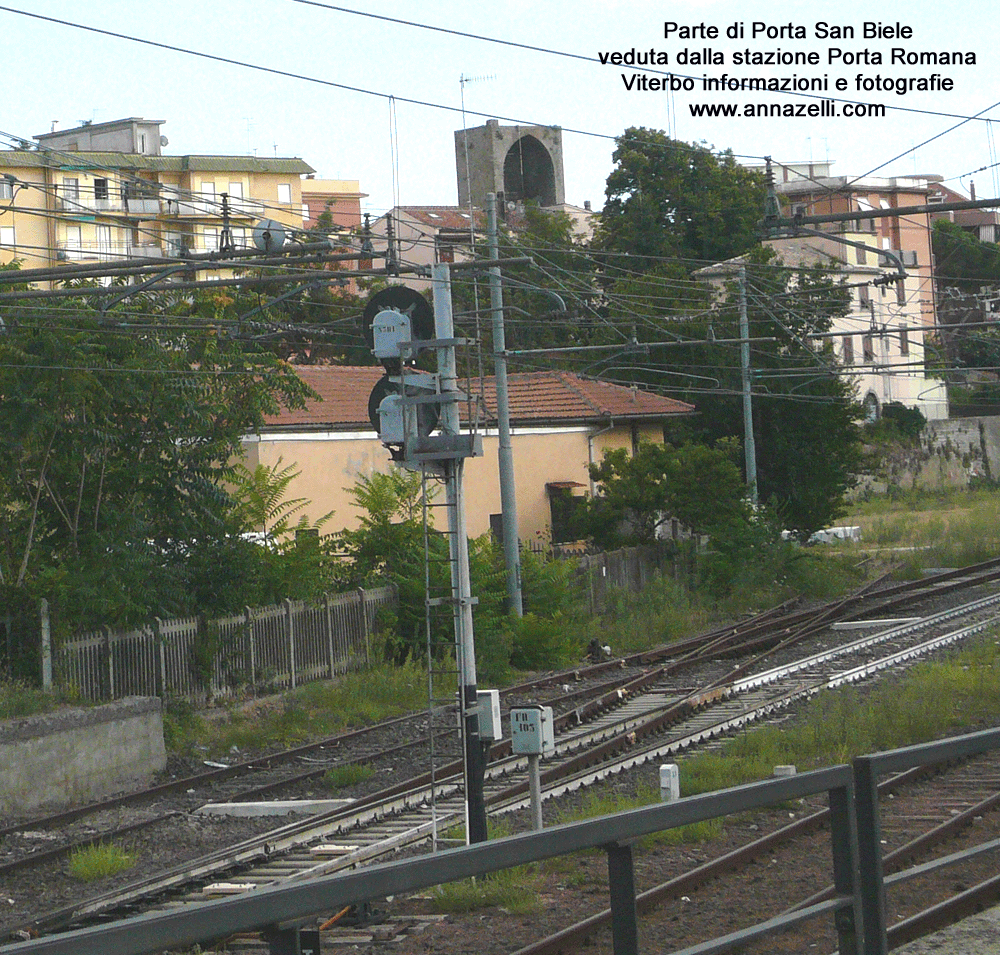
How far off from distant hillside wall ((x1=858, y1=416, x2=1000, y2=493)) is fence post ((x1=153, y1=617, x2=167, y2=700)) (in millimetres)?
47015

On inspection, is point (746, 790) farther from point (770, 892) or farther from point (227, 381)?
point (227, 381)

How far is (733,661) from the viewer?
23750mm

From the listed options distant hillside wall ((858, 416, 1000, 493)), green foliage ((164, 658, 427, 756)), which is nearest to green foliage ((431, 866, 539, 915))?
green foliage ((164, 658, 427, 756))

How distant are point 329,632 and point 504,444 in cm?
457

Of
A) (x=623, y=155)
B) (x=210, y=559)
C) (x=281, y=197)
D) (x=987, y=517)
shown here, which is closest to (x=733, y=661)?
(x=210, y=559)

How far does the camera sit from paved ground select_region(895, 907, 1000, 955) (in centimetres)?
551

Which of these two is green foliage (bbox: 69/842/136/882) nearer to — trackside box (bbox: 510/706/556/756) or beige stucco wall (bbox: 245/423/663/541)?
trackside box (bbox: 510/706/556/756)

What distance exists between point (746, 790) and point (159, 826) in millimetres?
10960

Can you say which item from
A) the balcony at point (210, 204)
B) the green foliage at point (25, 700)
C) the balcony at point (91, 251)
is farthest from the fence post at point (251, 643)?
the balcony at point (210, 204)

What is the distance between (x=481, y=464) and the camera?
37.1 m

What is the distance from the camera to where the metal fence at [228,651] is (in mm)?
18078

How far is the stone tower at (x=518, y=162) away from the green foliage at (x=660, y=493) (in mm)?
77798

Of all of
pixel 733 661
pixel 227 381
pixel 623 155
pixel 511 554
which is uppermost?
pixel 623 155

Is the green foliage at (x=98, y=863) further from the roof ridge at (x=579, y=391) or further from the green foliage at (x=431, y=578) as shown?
the roof ridge at (x=579, y=391)
